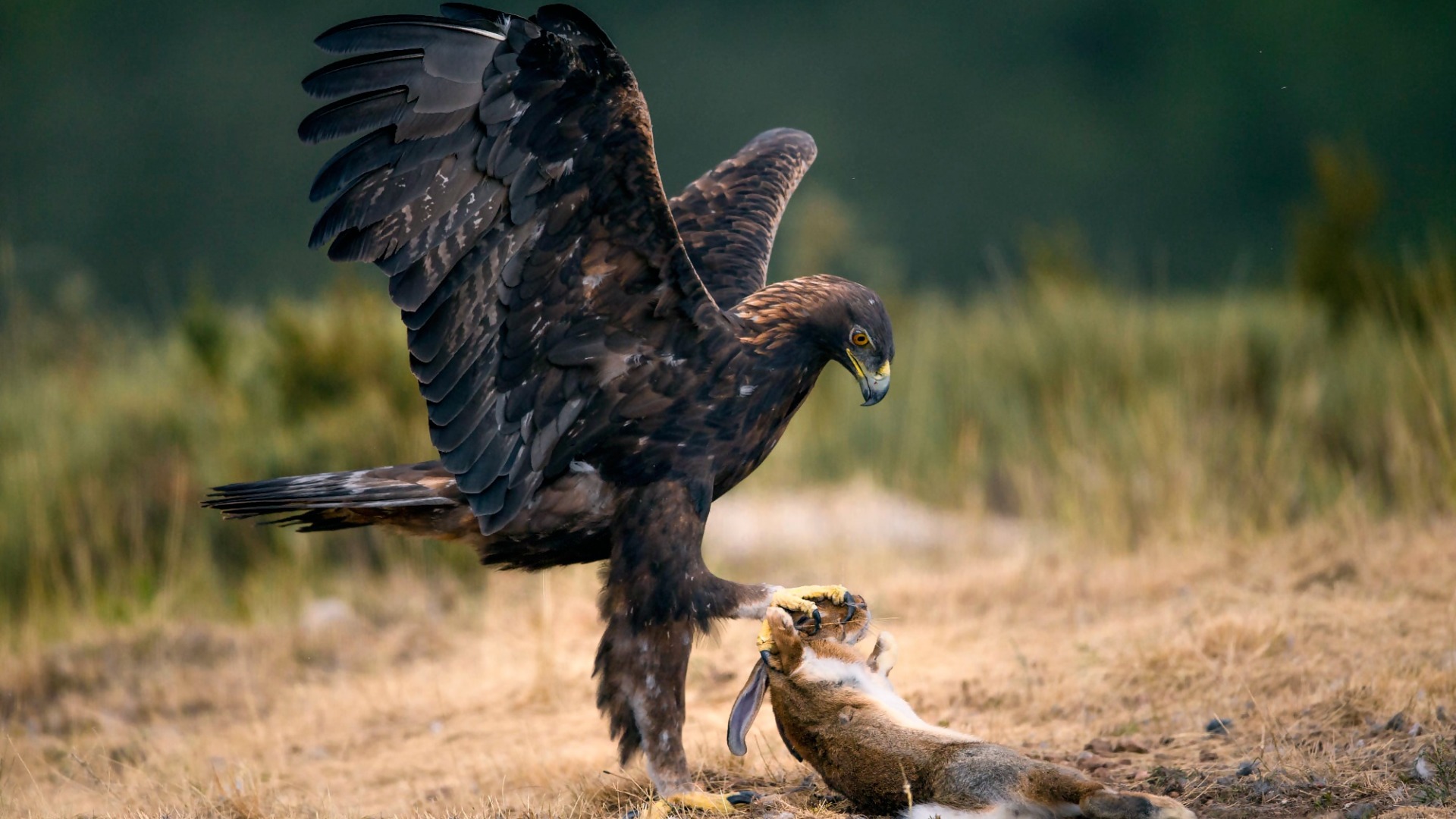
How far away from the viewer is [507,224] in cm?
309

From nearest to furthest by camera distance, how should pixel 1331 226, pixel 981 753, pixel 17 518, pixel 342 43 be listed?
pixel 981 753, pixel 342 43, pixel 17 518, pixel 1331 226

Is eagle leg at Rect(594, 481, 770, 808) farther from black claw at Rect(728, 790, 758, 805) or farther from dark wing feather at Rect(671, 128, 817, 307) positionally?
dark wing feather at Rect(671, 128, 817, 307)

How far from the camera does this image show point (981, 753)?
8.65 feet

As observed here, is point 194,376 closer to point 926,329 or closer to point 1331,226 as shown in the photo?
point 926,329

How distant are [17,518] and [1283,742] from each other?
587 cm

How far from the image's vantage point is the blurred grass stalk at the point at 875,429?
20.4 ft

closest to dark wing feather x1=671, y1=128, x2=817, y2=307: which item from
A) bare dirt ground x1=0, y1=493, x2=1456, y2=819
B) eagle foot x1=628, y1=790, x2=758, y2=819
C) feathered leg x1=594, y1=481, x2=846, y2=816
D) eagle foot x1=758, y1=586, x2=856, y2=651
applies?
feathered leg x1=594, y1=481, x2=846, y2=816

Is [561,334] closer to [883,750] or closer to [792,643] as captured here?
[792,643]

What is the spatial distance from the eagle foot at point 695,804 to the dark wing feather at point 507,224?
30.5 inches

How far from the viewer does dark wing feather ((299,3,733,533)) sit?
2.92m

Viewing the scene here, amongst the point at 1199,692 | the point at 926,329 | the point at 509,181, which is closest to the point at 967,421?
the point at 926,329

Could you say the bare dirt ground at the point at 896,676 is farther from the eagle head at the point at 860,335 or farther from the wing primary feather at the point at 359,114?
the wing primary feather at the point at 359,114

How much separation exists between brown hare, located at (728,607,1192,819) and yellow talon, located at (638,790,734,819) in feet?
0.51

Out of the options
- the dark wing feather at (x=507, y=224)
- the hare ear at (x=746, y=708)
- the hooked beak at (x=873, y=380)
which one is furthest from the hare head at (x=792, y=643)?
the dark wing feather at (x=507, y=224)
